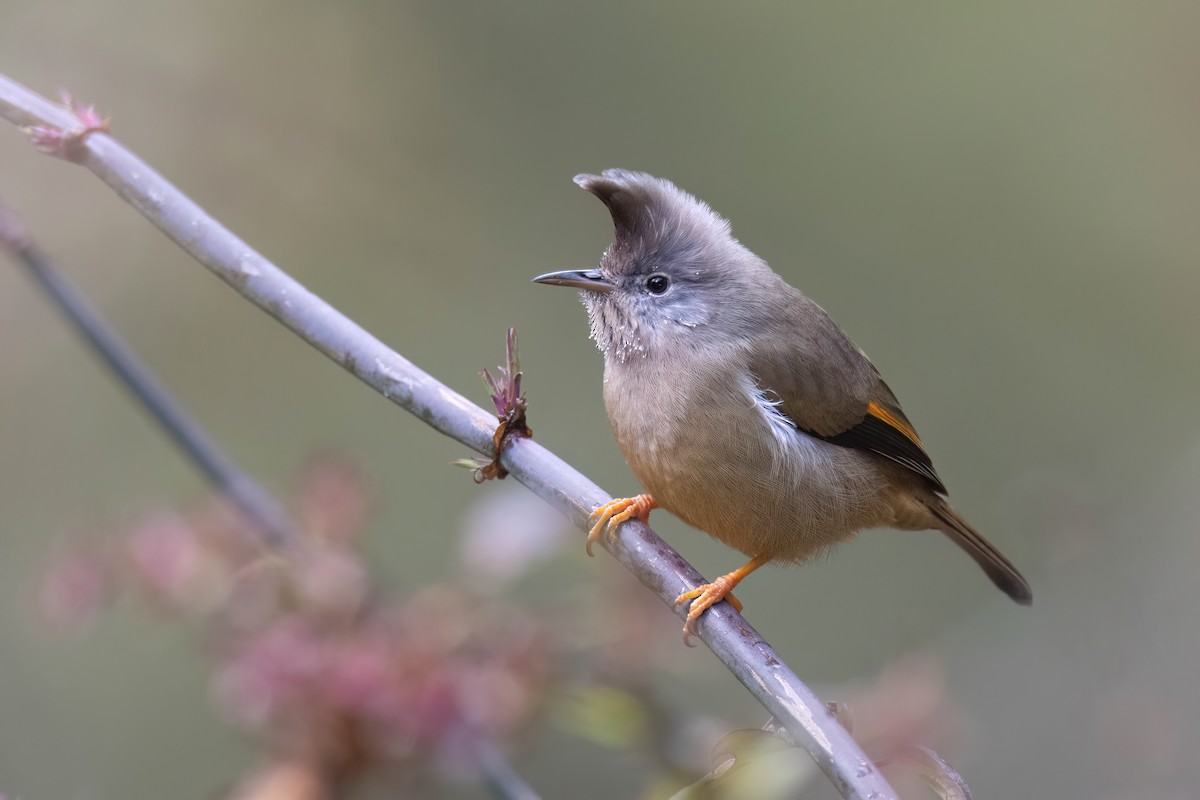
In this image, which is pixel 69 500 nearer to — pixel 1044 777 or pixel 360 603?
pixel 360 603

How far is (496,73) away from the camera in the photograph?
7.14m

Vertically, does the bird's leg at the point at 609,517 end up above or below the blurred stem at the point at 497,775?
above

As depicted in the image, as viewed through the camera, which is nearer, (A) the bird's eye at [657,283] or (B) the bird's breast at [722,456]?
(B) the bird's breast at [722,456]

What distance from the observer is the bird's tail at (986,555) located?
12.3ft

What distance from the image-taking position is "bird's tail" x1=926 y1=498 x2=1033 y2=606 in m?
3.76

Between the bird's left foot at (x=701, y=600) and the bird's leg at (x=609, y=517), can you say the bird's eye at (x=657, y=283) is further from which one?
the bird's left foot at (x=701, y=600)

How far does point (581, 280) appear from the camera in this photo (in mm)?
3258

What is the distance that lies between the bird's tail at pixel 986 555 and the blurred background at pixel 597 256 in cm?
17

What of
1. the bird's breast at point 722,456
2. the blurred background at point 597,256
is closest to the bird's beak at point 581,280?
the bird's breast at point 722,456

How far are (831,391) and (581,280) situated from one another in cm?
80

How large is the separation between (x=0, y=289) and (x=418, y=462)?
234 centimetres

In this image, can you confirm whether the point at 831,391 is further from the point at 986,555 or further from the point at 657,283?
the point at 986,555

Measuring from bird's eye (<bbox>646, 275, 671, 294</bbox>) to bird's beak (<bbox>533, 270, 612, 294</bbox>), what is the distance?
0.12 m

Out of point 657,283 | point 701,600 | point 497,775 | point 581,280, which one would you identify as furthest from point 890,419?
point 497,775
